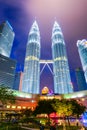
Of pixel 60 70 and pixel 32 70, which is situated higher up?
pixel 60 70

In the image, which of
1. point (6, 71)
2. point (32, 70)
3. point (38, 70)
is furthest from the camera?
point (38, 70)

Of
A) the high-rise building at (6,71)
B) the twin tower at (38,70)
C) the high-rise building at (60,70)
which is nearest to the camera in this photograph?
the high-rise building at (6,71)

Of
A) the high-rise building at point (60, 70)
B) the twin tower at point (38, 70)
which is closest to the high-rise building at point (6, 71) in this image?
the twin tower at point (38, 70)

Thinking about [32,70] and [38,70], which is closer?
[32,70]

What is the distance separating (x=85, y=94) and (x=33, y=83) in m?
81.3

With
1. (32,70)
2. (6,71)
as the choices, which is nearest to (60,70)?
(32,70)

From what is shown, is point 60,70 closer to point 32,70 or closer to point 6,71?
point 32,70

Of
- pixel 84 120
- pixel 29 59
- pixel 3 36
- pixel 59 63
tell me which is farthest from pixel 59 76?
pixel 84 120

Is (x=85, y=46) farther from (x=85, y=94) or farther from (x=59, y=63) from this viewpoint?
(x=85, y=94)

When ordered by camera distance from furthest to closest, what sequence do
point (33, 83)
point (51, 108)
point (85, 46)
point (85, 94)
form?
point (85, 46) → point (33, 83) → point (85, 94) → point (51, 108)

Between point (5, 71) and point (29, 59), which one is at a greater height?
point (29, 59)

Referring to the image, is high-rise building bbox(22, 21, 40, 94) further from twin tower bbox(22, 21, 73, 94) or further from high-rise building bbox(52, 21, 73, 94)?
high-rise building bbox(52, 21, 73, 94)

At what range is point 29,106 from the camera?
86438mm

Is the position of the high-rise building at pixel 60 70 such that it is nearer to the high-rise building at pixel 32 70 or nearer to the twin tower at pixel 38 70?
the twin tower at pixel 38 70
